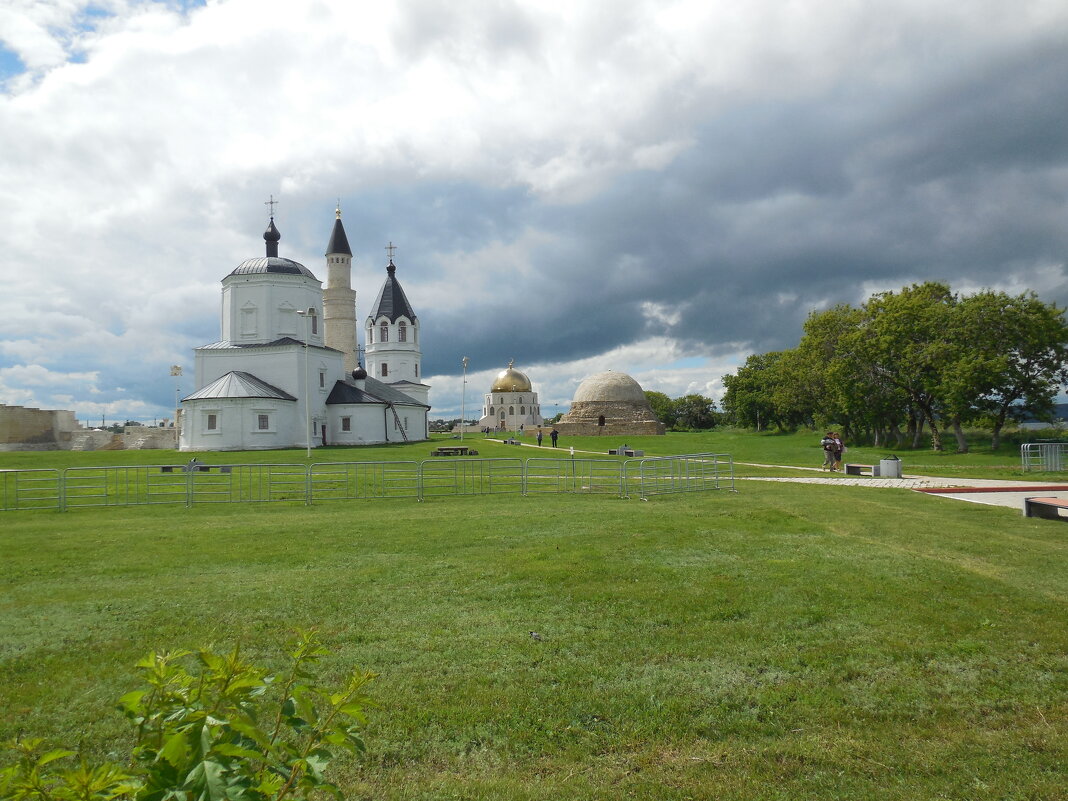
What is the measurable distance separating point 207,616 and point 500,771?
3.85 metres

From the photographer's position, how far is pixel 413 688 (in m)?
4.81

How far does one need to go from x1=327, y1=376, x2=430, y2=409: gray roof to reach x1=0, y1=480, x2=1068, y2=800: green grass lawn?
132 ft

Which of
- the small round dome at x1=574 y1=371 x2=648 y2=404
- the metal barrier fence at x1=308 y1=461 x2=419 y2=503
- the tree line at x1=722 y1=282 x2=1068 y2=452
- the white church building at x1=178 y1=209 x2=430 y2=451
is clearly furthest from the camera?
the small round dome at x1=574 y1=371 x2=648 y2=404

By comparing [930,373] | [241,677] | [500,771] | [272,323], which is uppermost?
[272,323]

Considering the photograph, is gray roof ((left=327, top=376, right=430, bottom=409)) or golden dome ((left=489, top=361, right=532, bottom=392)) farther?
golden dome ((left=489, top=361, right=532, bottom=392))

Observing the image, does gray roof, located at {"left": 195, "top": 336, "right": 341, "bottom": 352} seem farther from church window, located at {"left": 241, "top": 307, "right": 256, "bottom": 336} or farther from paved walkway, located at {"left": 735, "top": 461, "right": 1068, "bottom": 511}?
paved walkway, located at {"left": 735, "top": 461, "right": 1068, "bottom": 511}

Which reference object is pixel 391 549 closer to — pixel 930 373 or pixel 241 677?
pixel 241 677

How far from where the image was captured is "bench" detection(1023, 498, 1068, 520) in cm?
1248

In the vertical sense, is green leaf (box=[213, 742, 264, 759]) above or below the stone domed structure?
below

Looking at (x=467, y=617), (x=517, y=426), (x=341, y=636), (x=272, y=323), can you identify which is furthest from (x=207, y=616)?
(x=517, y=426)

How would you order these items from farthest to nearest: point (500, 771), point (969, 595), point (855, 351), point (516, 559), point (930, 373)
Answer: point (855, 351), point (930, 373), point (516, 559), point (969, 595), point (500, 771)

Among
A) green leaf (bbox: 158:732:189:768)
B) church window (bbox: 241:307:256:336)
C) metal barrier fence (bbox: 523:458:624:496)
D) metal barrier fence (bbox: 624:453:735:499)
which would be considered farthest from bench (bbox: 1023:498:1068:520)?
church window (bbox: 241:307:256:336)

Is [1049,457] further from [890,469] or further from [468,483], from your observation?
[468,483]

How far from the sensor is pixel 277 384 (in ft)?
159
